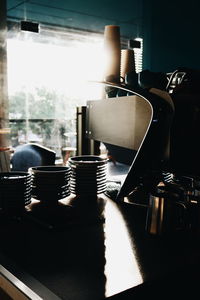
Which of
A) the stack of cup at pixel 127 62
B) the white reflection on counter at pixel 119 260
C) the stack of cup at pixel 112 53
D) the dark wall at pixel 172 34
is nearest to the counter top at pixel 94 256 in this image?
the white reflection on counter at pixel 119 260

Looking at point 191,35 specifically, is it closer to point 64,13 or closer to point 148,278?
point 148,278

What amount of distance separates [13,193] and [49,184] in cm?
13

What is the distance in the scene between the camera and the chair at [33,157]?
2314 millimetres

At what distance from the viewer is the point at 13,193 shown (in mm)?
1012

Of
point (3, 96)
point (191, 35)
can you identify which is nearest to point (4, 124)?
point (3, 96)

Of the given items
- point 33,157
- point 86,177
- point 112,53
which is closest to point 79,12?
point 33,157

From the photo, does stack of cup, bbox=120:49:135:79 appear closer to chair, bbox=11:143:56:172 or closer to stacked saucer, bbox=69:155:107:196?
stacked saucer, bbox=69:155:107:196

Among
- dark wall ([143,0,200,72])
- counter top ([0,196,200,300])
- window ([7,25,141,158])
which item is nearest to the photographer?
counter top ([0,196,200,300])

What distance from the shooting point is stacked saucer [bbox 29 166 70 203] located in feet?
3.57

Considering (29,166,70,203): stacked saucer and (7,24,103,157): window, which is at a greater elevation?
(7,24,103,157): window

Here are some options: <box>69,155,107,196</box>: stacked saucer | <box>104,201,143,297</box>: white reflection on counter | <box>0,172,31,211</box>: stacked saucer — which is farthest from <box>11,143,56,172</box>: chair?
<box>104,201,143,297</box>: white reflection on counter

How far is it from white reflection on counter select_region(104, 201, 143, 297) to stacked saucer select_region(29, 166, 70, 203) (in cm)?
21

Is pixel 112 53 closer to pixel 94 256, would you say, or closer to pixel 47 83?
pixel 94 256

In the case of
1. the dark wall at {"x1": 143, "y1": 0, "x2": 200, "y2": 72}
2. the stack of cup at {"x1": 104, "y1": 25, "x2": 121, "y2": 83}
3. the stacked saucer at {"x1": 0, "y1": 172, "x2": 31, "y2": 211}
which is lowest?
the stacked saucer at {"x1": 0, "y1": 172, "x2": 31, "y2": 211}
